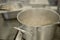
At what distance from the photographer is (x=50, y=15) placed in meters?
0.71

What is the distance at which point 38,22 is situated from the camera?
73 centimetres

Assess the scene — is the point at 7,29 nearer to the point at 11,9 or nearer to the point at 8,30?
the point at 8,30

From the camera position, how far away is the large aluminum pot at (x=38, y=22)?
56 centimetres

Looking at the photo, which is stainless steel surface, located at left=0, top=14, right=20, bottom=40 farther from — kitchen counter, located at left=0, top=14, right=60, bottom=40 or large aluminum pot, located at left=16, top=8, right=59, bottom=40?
large aluminum pot, located at left=16, top=8, right=59, bottom=40

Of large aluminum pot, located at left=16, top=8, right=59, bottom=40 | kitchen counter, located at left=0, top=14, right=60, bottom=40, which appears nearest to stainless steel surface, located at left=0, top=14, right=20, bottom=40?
kitchen counter, located at left=0, top=14, right=60, bottom=40

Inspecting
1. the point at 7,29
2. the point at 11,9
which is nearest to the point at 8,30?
the point at 7,29

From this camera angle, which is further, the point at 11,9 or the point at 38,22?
the point at 11,9

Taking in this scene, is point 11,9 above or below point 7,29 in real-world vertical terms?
above

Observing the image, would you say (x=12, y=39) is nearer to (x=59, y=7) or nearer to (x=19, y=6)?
(x=19, y=6)

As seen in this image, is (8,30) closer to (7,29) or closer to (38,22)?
(7,29)

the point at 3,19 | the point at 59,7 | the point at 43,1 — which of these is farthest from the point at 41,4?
the point at 3,19

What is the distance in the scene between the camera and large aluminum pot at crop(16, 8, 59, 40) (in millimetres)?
561

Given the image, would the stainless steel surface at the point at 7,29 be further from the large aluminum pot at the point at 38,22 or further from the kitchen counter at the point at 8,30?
the large aluminum pot at the point at 38,22

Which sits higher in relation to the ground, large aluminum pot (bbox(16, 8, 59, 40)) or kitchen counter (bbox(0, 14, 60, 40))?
large aluminum pot (bbox(16, 8, 59, 40))
